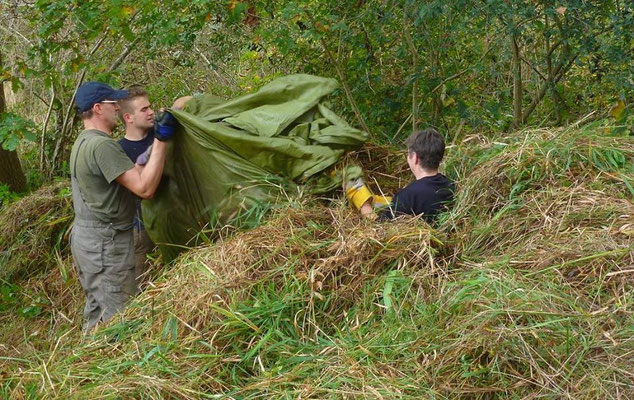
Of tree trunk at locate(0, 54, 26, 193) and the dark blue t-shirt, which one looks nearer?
the dark blue t-shirt

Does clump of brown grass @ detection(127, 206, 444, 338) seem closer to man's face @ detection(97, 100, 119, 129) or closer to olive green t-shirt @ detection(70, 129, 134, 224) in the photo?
olive green t-shirt @ detection(70, 129, 134, 224)

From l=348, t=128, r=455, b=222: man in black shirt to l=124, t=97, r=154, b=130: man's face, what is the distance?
5.14ft

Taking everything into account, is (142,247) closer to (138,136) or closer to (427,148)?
(138,136)

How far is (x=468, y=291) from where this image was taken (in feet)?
10.8

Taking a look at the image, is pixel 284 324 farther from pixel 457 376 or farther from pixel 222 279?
pixel 457 376

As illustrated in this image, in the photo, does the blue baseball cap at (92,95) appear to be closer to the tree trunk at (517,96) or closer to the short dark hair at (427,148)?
the short dark hair at (427,148)

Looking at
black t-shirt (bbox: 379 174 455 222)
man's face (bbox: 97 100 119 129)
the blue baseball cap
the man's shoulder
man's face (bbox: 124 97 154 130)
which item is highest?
the blue baseball cap

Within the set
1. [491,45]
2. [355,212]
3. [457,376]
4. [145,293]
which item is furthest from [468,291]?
[491,45]

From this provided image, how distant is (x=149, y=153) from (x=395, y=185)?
4.61 ft

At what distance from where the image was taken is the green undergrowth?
2.98 m

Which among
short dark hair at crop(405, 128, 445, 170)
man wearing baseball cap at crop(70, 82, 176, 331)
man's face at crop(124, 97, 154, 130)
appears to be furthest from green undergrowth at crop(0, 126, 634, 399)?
man's face at crop(124, 97, 154, 130)

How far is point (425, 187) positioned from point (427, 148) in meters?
0.19

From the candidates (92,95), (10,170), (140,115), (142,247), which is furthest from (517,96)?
(10,170)

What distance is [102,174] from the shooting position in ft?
13.9
